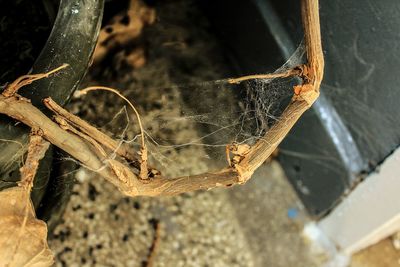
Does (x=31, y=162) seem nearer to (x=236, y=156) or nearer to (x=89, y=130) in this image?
(x=89, y=130)

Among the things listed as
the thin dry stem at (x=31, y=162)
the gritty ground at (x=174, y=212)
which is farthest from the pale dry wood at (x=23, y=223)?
the gritty ground at (x=174, y=212)

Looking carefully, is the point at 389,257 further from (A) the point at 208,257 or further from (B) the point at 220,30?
(B) the point at 220,30

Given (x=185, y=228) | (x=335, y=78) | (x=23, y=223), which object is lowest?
(x=185, y=228)

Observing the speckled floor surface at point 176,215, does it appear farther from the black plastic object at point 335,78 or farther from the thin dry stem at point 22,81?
the thin dry stem at point 22,81

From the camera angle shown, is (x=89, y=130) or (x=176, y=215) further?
(x=176, y=215)

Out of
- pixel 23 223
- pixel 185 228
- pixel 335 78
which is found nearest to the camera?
pixel 23 223

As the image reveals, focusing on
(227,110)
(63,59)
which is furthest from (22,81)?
(227,110)

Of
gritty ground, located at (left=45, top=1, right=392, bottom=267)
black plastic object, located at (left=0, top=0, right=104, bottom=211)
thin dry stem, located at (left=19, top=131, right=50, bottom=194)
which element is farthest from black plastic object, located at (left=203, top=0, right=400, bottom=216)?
thin dry stem, located at (left=19, top=131, right=50, bottom=194)
